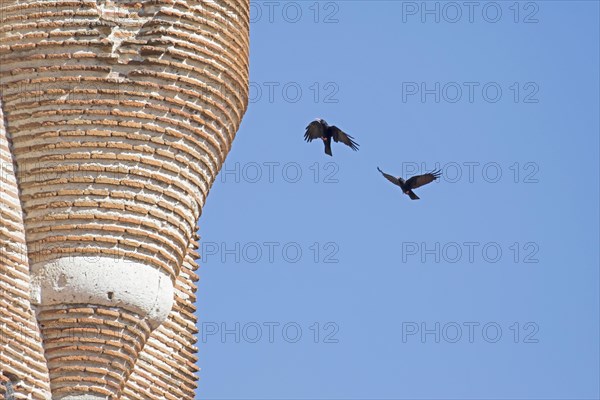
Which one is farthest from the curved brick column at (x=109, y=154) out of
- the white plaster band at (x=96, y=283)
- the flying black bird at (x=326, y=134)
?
the flying black bird at (x=326, y=134)

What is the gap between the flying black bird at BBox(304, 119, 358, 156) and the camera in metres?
25.8

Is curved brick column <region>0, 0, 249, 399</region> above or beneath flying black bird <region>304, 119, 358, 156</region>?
beneath

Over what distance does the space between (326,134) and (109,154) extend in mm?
3981

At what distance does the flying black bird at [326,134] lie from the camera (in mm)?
25766

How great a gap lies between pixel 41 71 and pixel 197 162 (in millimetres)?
1413

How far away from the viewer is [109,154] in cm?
2230

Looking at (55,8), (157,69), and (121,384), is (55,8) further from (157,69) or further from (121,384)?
(121,384)

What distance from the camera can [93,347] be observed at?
21.9 metres

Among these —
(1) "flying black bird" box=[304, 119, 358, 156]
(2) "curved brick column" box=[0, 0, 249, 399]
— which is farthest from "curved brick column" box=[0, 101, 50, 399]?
(1) "flying black bird" box=[304, 119, 358, 156]

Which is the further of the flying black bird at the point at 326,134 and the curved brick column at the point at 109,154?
the flying black bird at the point at 326,134

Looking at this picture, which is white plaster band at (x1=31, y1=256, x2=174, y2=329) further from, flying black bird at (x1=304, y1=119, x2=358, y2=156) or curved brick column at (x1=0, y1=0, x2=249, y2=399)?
flying black bird at (x1=304, y1=119, x2=358, y2=156)

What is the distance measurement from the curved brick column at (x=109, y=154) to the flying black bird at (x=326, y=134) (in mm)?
2838

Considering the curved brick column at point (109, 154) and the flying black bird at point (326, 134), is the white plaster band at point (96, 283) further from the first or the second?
the flying black bird at point (326, 134)

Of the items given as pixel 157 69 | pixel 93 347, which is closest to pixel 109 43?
pixel 157 69
